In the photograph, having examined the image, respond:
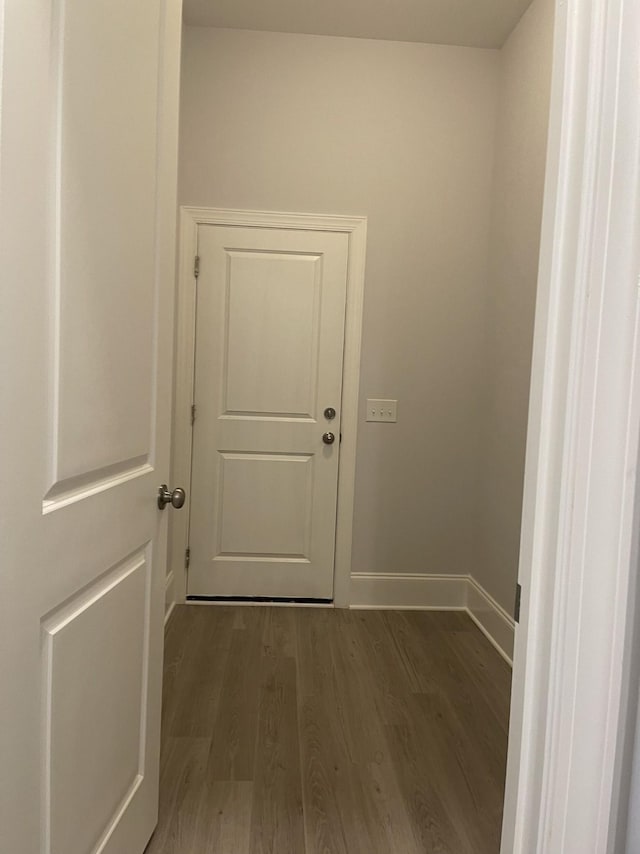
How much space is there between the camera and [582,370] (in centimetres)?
76

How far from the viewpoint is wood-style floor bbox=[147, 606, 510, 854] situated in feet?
5.68

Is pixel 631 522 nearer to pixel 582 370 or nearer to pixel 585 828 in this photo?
pixel 582 370

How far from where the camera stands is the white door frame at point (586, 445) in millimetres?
735

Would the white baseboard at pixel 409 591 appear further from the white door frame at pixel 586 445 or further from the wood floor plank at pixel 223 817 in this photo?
the white door frame at pixel 586 445

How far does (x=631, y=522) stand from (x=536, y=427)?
0.17m

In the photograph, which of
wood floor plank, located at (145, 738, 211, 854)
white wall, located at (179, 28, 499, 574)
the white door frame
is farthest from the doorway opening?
the white door frame

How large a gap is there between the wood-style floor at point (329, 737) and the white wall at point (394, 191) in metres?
0.72

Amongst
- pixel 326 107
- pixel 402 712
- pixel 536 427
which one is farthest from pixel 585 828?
pixel 326 107

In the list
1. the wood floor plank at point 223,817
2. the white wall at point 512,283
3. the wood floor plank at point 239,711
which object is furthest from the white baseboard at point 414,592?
the wood floor plank at point 223,817

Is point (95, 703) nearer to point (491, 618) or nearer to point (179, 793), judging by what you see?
point (179, 793)

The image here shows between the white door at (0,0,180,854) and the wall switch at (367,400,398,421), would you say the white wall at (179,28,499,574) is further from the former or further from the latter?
the white door at (0,0,180,854)

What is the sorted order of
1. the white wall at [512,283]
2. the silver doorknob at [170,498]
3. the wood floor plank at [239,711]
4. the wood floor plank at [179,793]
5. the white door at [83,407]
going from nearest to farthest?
1. the white door at [83,407]
2. the silver doorknob at [170,498]
3. the wood floor plank at [179,793]
4. the wood floor plank at [239,711]
5. the white wall at [512,283]

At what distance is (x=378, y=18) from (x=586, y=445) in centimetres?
313

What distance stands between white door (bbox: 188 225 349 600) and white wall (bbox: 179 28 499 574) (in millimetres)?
202
